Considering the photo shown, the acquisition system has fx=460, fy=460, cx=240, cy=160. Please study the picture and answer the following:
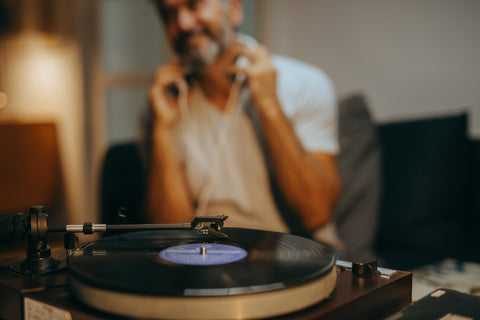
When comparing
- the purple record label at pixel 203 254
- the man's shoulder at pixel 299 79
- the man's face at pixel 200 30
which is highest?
the man's face at pixel 200 30

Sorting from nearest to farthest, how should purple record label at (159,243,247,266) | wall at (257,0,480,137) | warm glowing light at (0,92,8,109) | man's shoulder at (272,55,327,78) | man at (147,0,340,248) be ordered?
purple record label at (159,243,247,266) < wall at (257,0,480,137) < man at (147,0,340,248) < man's shoulder at (272,55,327,78) < warm glowing light at (0,92,8,109)

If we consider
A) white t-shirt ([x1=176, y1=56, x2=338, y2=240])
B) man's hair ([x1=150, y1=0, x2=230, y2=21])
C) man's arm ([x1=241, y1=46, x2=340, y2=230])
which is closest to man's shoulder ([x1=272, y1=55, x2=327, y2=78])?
white t-shirt ([x1=176, y1=56, x2=338, y2=240])

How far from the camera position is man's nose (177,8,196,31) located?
1.74 metres

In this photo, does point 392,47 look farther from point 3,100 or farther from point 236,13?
point 3,100

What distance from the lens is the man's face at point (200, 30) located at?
5.65ft

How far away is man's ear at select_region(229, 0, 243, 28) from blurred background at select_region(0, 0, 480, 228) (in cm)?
3

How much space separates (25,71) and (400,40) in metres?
1.48

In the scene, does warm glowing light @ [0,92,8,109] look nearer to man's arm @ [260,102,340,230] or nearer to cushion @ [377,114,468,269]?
man's arm @ [260,102,340,230]

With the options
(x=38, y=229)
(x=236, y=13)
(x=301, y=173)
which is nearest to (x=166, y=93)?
(x=236, y=13)

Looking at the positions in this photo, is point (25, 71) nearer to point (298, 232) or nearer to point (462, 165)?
point (298, 232)

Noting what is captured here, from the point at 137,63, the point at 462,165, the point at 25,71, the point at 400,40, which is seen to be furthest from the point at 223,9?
the point at 462,165

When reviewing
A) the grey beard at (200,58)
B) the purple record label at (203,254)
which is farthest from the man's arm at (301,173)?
the purple record label at (203,254)

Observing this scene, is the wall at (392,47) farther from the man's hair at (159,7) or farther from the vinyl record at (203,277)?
the vinyl record at (203,277)

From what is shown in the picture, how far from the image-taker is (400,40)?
5.20 ft
